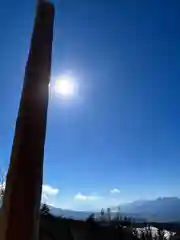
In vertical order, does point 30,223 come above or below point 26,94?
below

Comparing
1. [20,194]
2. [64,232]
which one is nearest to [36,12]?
[20,194]

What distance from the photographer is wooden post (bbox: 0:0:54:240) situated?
404 cm

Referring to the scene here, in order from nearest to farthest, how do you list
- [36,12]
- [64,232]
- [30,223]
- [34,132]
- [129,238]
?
[30,223] < [34,132] < [36,12] < [64,232] < [129,238]

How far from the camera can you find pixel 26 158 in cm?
429

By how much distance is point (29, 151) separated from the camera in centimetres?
434

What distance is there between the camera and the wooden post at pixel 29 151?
4.04 metres

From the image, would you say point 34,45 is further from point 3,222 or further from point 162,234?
point 162,234

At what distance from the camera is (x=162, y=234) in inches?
696

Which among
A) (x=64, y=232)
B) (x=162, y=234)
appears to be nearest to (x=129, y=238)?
(x=162, y=234)

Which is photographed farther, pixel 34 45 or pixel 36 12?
pixel 36 12

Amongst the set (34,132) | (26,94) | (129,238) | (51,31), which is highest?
(51,31)

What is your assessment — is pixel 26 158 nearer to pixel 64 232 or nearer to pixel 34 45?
pixel 34 45

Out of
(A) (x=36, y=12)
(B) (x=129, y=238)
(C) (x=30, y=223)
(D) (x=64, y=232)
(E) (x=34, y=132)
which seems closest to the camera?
(C) (x=30, y=223)

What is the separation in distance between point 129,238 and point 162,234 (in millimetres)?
2017
